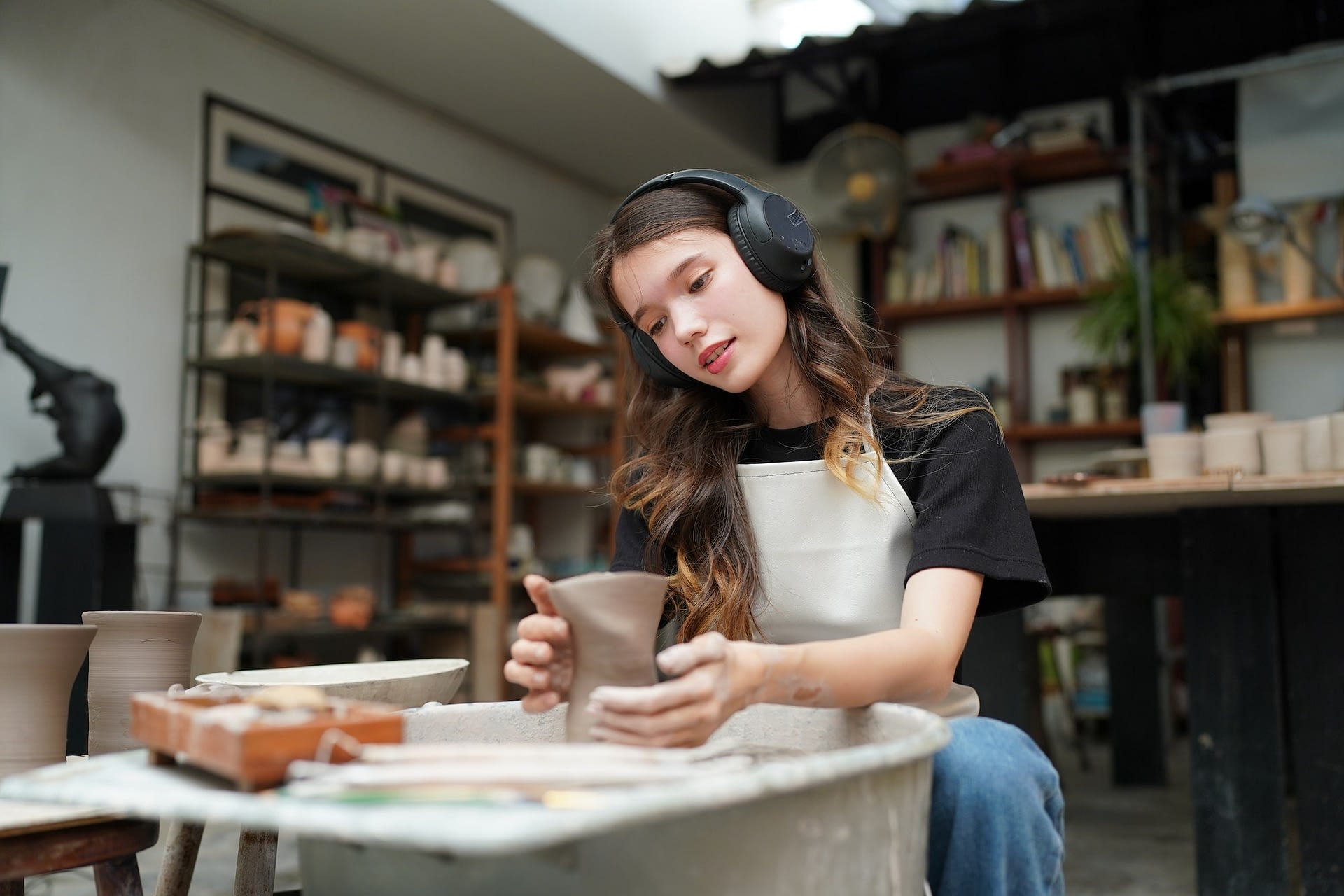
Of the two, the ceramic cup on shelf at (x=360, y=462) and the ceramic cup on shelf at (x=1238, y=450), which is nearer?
the ceramic cup on shelf at (x=1238, y=450)

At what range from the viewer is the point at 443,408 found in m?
5.05

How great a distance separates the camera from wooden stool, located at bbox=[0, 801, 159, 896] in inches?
33.3

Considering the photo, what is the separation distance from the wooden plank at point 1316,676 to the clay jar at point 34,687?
207 centimetres

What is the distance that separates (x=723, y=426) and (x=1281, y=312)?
4210mm

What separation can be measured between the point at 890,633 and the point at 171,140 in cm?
387

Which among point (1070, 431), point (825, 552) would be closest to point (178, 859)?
point (825, 552)

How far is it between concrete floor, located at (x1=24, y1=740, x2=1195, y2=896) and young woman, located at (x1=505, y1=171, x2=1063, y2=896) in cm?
117

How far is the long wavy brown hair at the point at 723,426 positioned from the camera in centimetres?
130

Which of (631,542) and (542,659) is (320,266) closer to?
(631,542)

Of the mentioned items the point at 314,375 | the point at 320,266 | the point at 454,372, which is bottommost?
the point at 314,375

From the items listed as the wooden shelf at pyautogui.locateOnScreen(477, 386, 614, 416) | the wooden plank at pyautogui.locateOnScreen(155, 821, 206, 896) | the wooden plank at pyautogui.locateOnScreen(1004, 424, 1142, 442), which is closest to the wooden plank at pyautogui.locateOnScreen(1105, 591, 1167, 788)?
the wooden plank at pyautogui.locateOnScreen(1004, 424, 1142, 442)

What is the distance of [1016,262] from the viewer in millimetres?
5531

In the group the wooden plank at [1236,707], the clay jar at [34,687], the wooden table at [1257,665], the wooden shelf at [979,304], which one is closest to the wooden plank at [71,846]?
the clay jar at [34,687]

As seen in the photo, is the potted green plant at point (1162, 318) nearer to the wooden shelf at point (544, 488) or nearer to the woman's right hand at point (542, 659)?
the wooden shelf at point (544, 488)
